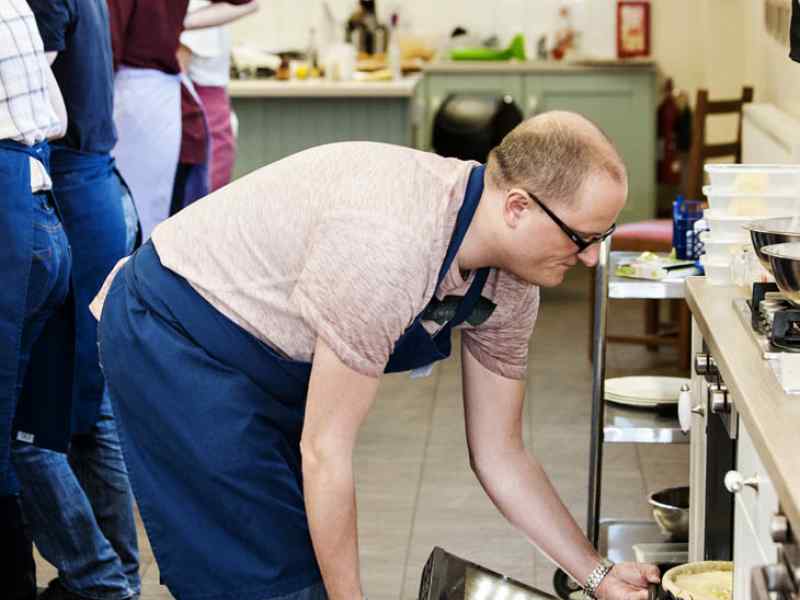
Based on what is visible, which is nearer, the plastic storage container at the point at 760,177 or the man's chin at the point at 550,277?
the man's chin at the point at 550,277

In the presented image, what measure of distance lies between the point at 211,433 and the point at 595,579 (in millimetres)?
595

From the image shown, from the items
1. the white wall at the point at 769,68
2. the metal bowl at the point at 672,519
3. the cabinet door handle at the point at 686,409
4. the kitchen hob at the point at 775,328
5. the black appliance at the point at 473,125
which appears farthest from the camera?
the black appliance at the point at 473,125

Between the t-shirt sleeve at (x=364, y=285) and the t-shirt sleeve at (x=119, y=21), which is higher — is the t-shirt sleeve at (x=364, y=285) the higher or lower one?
the lower one

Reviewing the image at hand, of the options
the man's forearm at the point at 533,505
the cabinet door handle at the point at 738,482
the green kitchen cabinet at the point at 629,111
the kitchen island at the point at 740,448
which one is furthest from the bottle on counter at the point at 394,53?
the cabinet door handle at the point at 738,482

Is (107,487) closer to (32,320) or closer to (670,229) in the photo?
(32,320)

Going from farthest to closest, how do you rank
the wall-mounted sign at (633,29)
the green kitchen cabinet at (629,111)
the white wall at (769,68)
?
the wall-mounted sign at (633,29), the green kitchen cabinet at (629,111), the white wall at (769,68)

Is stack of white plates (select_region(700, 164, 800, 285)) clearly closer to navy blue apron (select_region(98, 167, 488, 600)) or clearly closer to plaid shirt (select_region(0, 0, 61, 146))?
navy blue apron (select_region(98, 167, 488, 600))

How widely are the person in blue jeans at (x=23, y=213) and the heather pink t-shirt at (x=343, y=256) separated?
0.73 meters

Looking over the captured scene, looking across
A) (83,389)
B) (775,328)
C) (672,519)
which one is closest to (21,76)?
(83,389)

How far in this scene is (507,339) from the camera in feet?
6.71

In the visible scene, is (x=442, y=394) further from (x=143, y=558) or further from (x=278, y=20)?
(x=278, y=20)

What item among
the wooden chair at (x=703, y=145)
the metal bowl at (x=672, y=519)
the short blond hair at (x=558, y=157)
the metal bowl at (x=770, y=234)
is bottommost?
the metal bowl at (x=672, y=519)

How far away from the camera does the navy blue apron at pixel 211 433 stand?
1944 mm

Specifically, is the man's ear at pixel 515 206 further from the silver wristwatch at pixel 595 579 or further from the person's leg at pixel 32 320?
the person's leg at pixel 32 320
